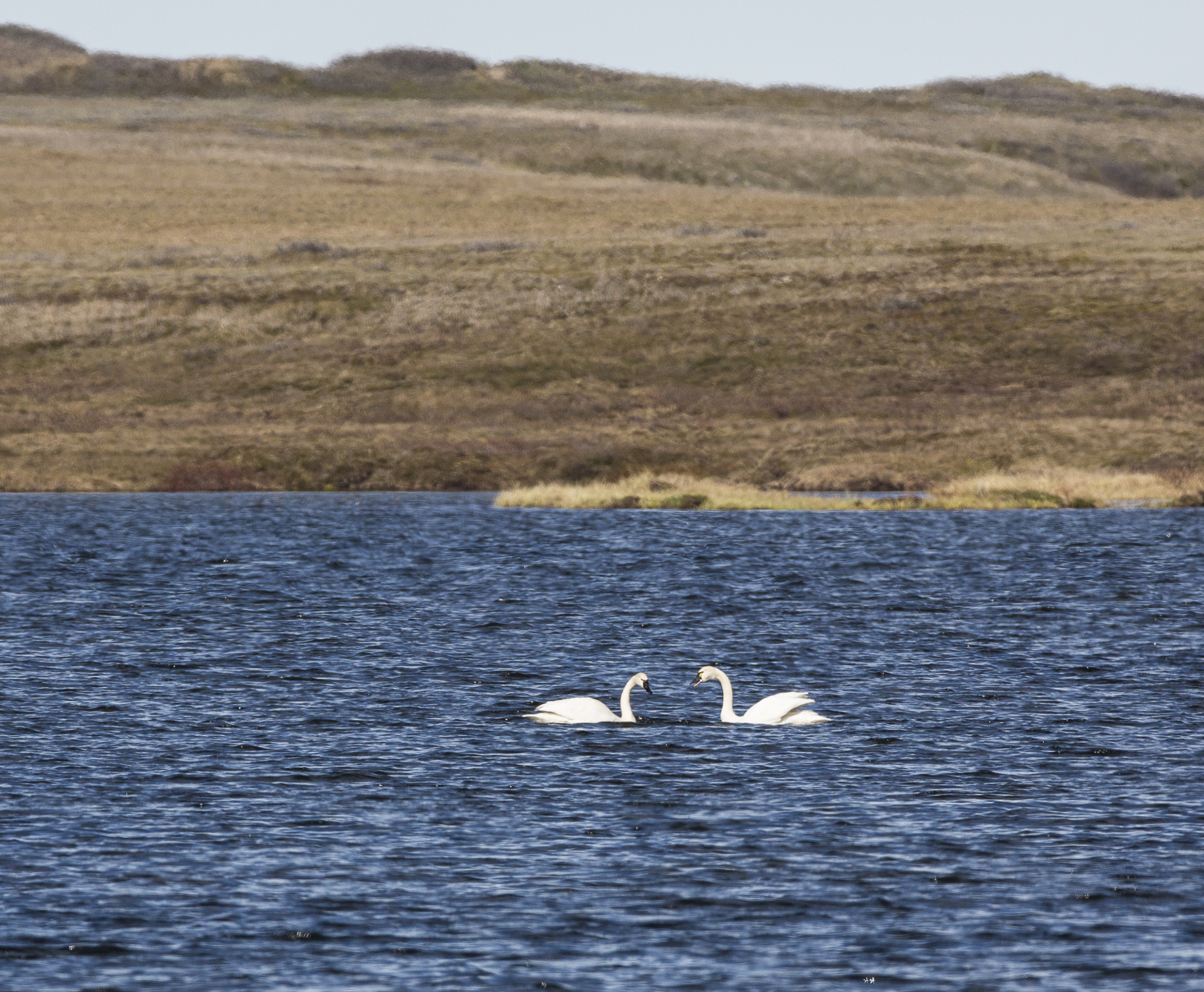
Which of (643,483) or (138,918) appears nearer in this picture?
(138,918)

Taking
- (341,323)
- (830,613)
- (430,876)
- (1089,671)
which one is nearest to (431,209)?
(341,323)

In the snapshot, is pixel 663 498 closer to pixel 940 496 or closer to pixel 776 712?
pixel 940 496

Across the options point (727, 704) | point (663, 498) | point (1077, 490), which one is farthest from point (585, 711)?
point (1077, 490)

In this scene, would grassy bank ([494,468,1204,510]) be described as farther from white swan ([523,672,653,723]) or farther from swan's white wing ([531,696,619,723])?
swan's white wing ([531,696,619,723])

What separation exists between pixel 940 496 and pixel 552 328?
3079 cm

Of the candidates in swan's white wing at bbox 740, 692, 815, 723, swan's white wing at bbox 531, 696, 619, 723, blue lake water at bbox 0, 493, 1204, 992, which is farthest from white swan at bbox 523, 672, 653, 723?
swan's white wing at bbox 740, 692, 815, 723

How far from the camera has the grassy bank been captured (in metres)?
57.1

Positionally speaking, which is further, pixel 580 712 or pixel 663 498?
pixel 663 498

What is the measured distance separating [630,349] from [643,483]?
22650mm

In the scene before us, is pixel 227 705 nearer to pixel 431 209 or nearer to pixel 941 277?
pixel 941 277

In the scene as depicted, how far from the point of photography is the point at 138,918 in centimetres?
1326

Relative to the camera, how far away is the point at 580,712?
69.1 feet

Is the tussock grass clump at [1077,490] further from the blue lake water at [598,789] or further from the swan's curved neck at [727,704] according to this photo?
the swan's curved neck at [727,704]

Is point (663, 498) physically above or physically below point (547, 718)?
below
